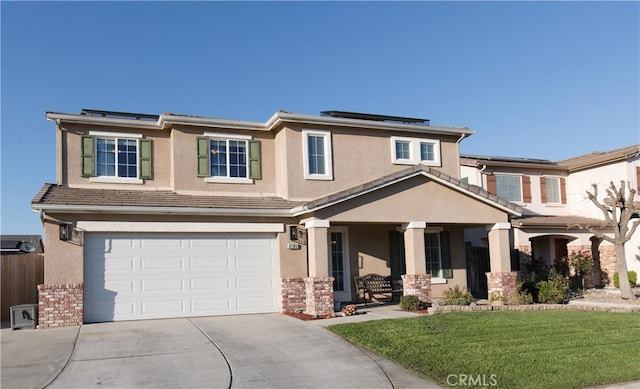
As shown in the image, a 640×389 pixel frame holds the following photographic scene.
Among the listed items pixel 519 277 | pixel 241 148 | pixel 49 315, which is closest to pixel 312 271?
pixel 241 148

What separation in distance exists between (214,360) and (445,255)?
38.2ft

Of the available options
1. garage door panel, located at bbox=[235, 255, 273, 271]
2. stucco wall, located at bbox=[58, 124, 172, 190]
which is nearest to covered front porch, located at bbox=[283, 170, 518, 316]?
garage door panel, located at bbox=[235, 255, 273, 271]

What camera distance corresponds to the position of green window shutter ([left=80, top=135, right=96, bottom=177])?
16.1 meters

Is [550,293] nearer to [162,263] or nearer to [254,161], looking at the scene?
[254,161]

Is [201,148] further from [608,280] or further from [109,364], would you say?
[608,280]

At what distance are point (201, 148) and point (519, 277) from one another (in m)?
13.0

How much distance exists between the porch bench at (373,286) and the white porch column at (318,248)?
8.42 ft

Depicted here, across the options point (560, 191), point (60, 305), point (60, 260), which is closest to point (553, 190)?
point (560, 191)

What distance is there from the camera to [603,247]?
2466cm

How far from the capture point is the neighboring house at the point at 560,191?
23595mm

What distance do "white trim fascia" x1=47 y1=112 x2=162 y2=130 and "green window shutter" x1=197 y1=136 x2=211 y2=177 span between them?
1304mm

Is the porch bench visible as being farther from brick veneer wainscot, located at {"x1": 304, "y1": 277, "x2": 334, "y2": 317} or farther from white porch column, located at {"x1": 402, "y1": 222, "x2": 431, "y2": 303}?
brick veneer wainscot, located at {"x1": 304, "y1": 277, "x2": 334, "y2": 317}

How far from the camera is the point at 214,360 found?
9945mm

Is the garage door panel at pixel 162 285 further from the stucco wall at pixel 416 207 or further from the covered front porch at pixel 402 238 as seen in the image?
→ the stucco wall at pixel 416 207
